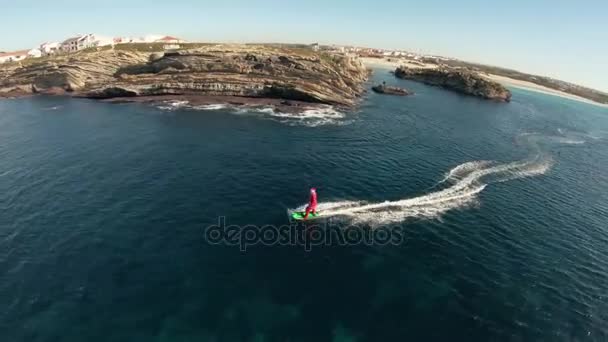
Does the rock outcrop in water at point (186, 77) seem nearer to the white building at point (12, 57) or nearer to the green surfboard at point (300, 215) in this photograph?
the white building at point (12, 57)

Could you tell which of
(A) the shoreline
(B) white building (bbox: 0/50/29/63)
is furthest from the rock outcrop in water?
(B) white building (bbox: 0/50/29/63)

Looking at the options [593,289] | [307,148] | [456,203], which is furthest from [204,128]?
[593,289]

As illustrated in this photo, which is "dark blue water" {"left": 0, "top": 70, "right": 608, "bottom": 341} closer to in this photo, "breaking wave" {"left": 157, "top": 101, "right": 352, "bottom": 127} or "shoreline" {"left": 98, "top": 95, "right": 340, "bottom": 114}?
"breaking wave" {"left": 157, "top": 101, "right": 352, "bottom": 127}

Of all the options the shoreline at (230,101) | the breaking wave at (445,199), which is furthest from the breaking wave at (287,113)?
the breaking wave at (445,199)

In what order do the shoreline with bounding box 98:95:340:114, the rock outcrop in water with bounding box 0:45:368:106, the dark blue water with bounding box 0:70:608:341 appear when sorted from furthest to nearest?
the rock outcrop in water with bounding box 0:45:368:106 → the shoreline with bounding box 98:95:340:114 → the dark blue water with bounding box 0:70:608:341

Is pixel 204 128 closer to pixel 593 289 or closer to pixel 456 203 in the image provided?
pixel 456 203

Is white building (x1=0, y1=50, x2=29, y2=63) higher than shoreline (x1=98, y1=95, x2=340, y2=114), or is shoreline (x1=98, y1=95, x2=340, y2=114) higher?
white building (x1=0, y1=50, x2=29, y2=63)
